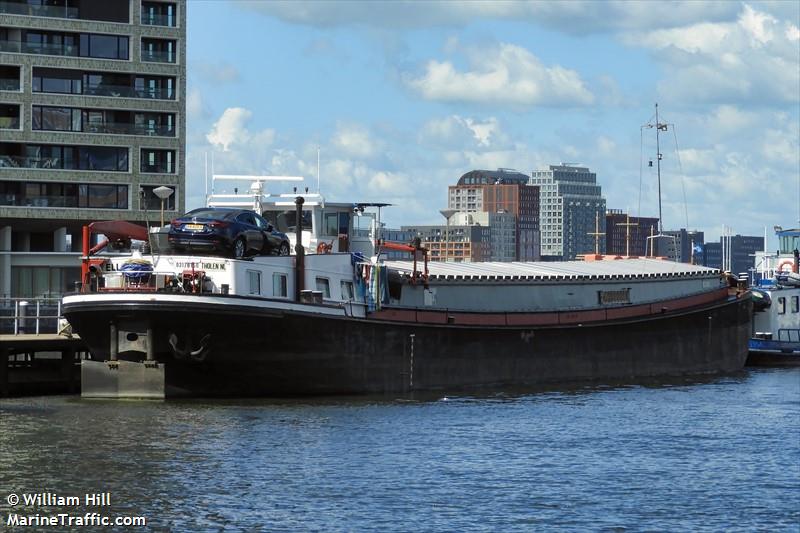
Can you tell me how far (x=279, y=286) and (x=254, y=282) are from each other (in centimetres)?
128

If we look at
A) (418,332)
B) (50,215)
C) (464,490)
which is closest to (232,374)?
(418,332)

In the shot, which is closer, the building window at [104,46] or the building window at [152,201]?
the building window at [104,46]

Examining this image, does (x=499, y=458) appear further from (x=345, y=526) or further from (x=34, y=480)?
(x=34, y=480)

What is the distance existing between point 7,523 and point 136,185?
185 feet

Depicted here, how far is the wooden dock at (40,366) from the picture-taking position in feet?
160

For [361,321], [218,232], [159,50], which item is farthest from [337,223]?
[159,50]

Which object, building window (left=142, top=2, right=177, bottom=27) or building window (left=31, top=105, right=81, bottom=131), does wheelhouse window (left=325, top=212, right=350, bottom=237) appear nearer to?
building window (left=31, top=105, right=81, bottom=131)

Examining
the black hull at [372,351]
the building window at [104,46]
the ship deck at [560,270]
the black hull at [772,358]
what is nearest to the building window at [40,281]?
the building window at [104,46]

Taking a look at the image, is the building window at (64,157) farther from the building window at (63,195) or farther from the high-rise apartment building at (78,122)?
the building window at (63,195)

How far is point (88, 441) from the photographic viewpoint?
3784 cm

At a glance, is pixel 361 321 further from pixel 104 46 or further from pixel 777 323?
pixel 104 46

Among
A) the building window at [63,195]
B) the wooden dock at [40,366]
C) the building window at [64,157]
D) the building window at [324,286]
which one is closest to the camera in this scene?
the wooden dock at [40,366]

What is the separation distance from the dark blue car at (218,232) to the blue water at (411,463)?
16.0ft

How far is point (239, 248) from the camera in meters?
46.8
